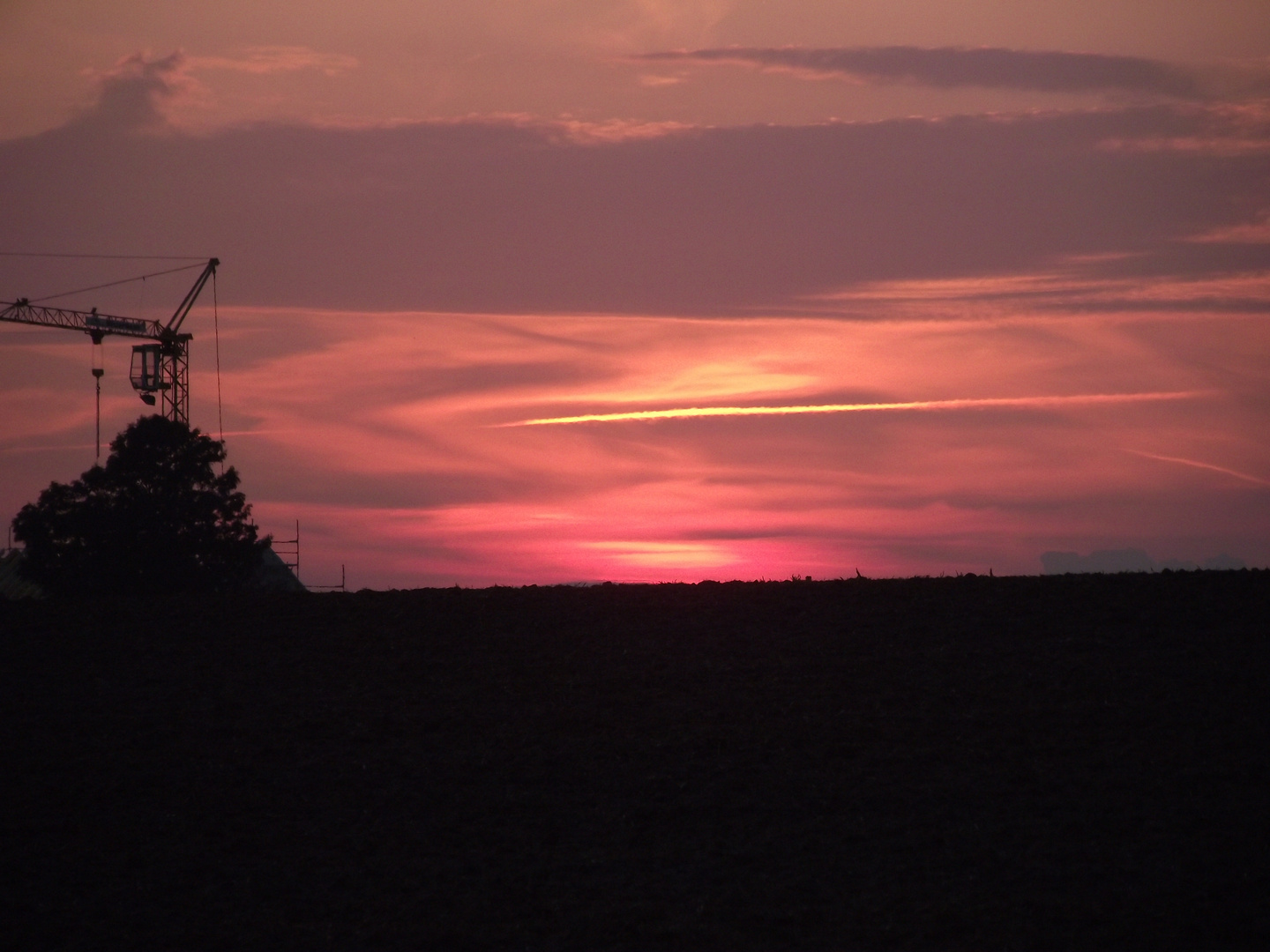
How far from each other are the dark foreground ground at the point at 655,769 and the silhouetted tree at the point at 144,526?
24302mm

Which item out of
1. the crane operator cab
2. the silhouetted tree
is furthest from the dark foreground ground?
the crane operator cab

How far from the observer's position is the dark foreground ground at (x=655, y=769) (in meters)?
14.0

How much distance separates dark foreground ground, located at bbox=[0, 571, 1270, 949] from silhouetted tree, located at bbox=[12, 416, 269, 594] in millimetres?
24302

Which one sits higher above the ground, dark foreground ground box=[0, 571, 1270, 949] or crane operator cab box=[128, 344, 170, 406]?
crane operator cab box=[128, 344, 170, 406]

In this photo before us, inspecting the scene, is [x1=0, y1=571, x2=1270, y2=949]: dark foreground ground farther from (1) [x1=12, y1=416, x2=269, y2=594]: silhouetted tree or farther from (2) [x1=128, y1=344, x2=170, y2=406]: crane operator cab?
(2) [x1=128, y1=344, x2=170, y2=406]: crane operator cab

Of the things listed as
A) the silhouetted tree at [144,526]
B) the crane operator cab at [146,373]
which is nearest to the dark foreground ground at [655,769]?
the silhouetted tree at [144,526]

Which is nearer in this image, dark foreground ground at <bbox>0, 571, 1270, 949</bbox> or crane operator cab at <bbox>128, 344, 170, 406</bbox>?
dark foreground ground at <bbox>0, 571, 1270, 949</bbox>

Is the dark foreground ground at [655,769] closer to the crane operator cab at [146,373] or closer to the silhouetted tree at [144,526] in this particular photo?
the silhouetted tree at [144,526]

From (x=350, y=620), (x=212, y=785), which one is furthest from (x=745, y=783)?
(x=350, y=620)

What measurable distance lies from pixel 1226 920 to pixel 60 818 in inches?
548

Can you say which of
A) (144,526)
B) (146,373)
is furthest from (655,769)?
(146,373)

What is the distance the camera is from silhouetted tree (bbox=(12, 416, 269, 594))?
49.0m

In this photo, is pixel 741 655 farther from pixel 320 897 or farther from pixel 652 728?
pixel 320 897

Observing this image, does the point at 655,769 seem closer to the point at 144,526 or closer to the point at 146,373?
the point at 144,526
